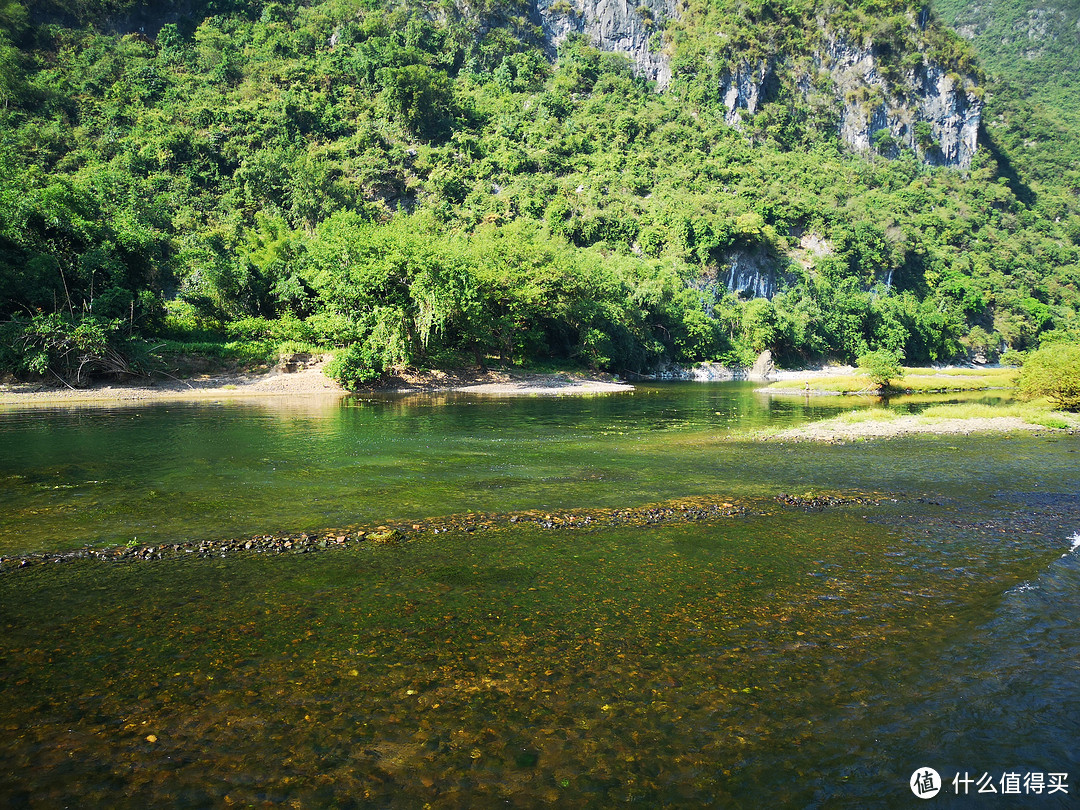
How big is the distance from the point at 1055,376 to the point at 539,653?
4591 centimetres

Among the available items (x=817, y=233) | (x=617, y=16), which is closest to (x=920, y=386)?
(x=817, y=233)

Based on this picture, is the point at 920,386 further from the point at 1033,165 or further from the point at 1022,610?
the point at 1033,165

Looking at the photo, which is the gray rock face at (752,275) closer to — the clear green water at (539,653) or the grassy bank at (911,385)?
the grassy bank at (911,385)

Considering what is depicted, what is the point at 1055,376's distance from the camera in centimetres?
3956

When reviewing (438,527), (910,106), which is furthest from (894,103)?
(438,527)

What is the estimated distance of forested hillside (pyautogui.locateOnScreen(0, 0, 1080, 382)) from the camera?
184 ft

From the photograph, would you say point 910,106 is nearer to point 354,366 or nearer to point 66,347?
point 354,366

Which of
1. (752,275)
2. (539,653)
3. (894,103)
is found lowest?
(539,653)

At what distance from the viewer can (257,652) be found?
832 cm

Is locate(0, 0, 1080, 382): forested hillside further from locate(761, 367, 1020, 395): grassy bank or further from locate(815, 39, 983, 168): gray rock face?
locate(761, 367, 1020, 395): grassy bank

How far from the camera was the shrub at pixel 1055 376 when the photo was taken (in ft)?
125

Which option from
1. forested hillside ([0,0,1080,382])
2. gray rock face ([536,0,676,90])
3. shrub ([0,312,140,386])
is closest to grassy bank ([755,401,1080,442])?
forested hillside ([0,0,1080,382])

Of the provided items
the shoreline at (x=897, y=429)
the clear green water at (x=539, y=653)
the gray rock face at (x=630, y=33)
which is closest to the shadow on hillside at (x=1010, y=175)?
the gray rock face at (x=630, y=33)

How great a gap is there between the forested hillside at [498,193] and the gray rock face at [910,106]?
95 centimetres
